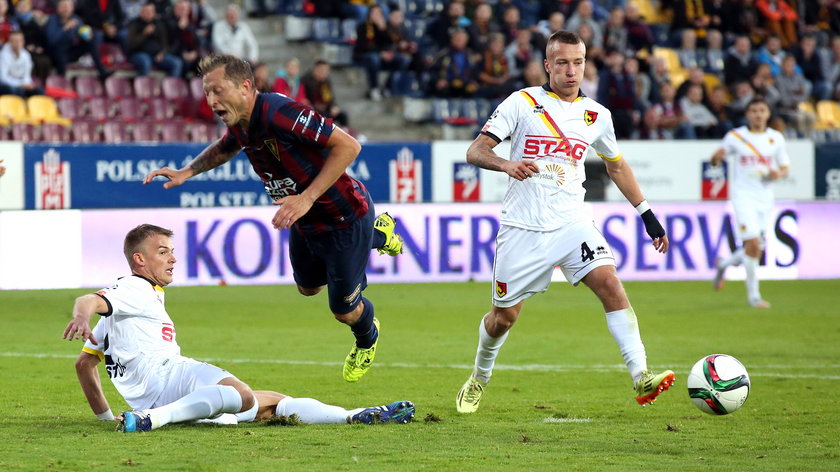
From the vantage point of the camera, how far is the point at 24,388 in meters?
8.30

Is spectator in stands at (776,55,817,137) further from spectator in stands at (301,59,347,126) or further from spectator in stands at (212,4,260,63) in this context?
spectator in stands at (212,4,260,63)

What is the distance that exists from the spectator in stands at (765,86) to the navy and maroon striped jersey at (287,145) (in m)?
18.4

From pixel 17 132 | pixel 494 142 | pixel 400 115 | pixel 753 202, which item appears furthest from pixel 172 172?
pixel 400 115

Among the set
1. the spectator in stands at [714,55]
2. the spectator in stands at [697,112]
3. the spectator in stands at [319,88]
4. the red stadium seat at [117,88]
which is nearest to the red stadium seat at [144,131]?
the red stadium seat at [117,88]

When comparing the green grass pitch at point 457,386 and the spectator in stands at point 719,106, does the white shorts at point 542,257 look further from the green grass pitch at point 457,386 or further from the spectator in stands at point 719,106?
the spectator in stands at point 719,106

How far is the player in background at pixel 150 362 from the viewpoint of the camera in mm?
6320

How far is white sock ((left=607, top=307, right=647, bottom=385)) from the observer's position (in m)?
6.84

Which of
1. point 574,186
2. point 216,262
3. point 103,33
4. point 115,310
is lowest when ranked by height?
point 216,262

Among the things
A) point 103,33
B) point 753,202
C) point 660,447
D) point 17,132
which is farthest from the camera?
point 103,33

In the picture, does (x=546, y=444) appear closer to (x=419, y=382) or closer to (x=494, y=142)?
(x=494, y=142)

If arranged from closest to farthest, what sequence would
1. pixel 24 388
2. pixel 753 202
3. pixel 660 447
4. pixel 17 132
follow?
1. pixel 660 447
2. pixel 24 388
3. pixel 753 202
4. pixel 17 132

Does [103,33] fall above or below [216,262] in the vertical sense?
above

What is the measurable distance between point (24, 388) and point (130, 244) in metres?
2.32

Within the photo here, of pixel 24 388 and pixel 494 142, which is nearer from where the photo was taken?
pixel 494 142
